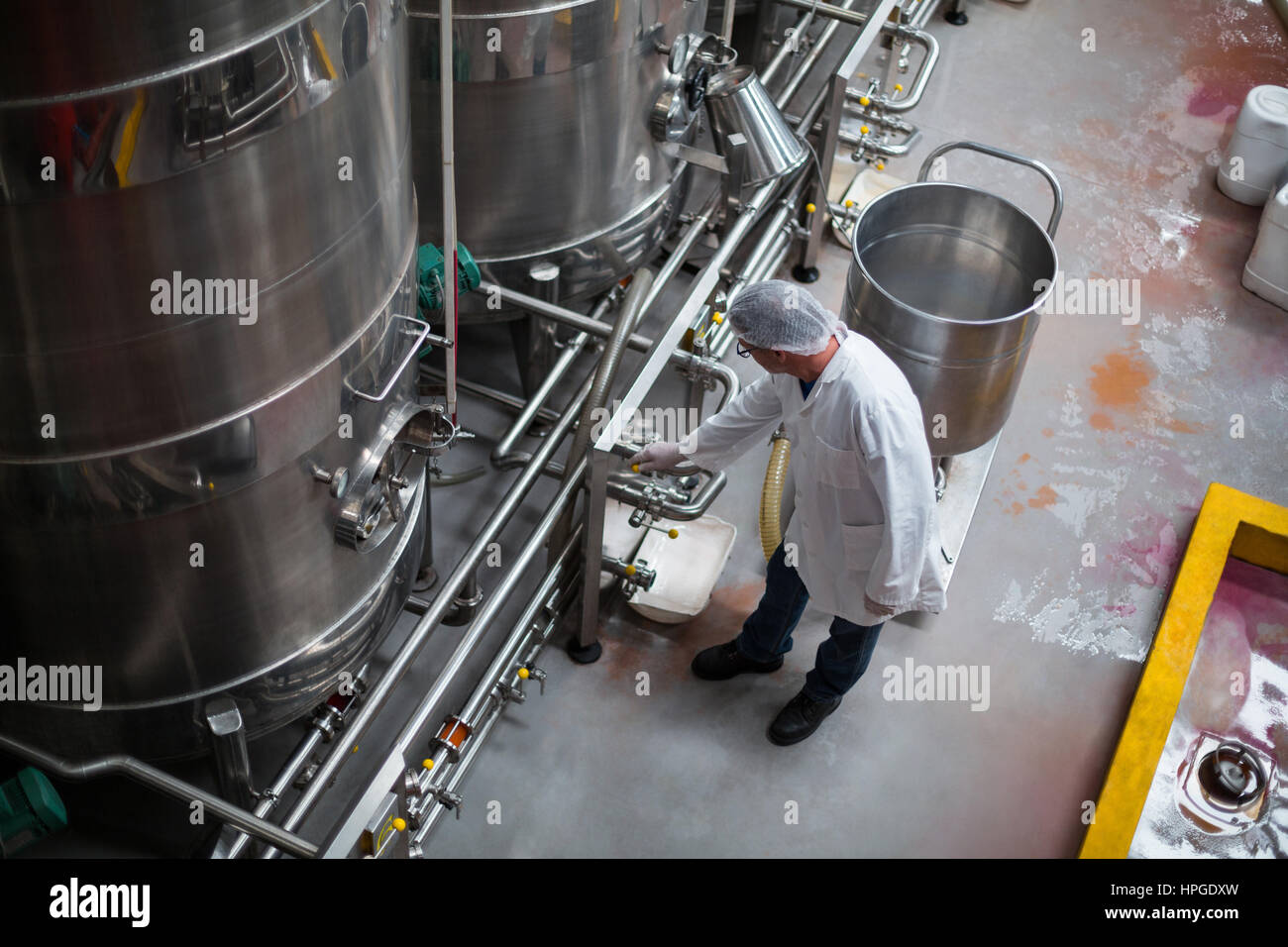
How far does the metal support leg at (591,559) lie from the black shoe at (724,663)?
251mm

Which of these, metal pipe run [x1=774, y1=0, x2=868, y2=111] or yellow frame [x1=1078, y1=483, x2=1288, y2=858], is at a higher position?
metal pipe run [x1=774, y1=0, x2=868, y2=111]

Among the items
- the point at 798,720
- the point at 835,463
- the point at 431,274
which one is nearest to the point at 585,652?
the point at 798,720

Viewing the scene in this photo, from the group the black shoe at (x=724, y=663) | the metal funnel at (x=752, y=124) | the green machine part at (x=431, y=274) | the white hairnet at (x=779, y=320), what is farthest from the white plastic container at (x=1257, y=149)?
the green machine part at (x=431, y=274)

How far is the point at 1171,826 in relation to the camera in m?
2.94

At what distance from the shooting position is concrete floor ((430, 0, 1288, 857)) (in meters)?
2.83

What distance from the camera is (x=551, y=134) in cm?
281

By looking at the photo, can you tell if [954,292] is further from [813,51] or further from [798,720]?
[798,720]

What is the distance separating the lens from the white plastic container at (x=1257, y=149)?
170 inches

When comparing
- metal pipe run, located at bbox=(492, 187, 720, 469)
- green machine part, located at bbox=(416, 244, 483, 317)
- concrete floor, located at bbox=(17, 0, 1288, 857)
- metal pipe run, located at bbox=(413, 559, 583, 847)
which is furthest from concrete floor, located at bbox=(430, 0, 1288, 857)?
green machine part, located at bbox=(416, 244, 483, 317)

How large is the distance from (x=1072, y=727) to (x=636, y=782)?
3.51 ft

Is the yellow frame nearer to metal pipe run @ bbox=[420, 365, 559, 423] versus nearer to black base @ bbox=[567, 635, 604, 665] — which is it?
black base @ bbox=[567, 635, 604, 665]

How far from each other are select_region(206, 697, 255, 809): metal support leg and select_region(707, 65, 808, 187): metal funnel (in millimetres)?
1804

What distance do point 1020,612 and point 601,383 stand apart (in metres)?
1.29

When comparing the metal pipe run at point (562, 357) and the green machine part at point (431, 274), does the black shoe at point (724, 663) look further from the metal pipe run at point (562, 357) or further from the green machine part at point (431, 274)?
the green machine part at point (431, 274)
